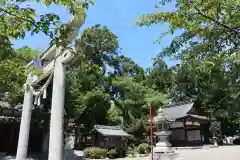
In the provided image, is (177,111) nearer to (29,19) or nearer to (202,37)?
(202,37)

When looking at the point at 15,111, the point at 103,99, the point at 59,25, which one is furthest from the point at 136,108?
the point at 59,25

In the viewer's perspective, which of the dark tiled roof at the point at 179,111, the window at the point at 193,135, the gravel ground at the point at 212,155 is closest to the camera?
the gravel ground at the point at 212,155

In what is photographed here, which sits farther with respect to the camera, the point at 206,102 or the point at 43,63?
the point at 206,102

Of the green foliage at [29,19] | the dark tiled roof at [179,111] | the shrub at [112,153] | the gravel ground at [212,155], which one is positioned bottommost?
the shrub at [112,153]

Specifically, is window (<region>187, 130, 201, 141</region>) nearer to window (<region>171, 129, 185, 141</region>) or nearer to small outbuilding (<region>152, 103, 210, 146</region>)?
small outbuilding (<region>152, 103, 210, 146</region>)

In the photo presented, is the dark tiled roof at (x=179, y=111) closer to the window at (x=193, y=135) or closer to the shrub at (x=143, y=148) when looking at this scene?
the window at (x=193, y=135)

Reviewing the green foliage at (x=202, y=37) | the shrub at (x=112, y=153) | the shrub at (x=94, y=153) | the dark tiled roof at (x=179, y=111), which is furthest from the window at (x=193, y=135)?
the green foliage at (x=202, y=37)

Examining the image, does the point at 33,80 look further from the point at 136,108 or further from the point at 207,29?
the point at 136,108

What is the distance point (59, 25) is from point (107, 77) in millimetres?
29360

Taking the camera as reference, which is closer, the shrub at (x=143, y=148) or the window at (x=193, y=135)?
the shrub at (x=143, y=148)

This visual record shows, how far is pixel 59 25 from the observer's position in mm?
3061

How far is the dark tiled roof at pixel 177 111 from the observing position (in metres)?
27.1

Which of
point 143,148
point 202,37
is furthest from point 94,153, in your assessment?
point 202,37

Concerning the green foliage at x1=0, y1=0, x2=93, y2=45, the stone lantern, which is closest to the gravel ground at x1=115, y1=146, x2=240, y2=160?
the stone lantern
